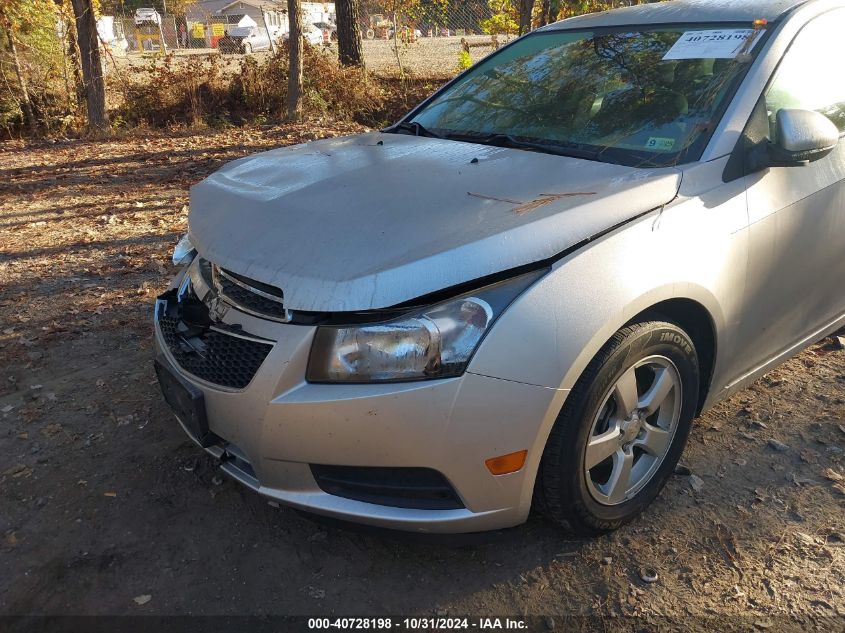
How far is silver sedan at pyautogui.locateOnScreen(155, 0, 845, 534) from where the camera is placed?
2.03 meters

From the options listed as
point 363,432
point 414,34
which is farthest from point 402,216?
point 414,34

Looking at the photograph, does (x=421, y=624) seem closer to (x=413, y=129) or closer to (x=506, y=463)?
(x=506, y=463)

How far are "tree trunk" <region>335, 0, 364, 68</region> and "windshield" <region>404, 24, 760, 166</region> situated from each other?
9.68 metres

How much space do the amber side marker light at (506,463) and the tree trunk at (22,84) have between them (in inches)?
421

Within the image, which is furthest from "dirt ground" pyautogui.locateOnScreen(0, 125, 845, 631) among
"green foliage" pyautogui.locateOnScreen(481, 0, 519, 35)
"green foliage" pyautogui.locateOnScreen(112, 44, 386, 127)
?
"green foliage" pyautogui.locateOnScreen(481, 0, 519, 35)

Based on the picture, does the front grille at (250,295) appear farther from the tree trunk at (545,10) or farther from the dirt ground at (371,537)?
the tree trunk at (545,10)

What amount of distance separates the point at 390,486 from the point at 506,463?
0.36m

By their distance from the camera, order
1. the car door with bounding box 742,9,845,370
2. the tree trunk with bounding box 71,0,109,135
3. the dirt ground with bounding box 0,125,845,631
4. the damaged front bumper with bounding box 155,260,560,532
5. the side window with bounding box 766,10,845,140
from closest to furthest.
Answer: the damaged front bumper with bounding box 155,260,560,532
the dirt ground with bounding box 0,125,845,631
the car door with bounding box 742,9,845,370
the side window with bounding box 766,10,845,140
the tree trunk with bounding box 71,0,109,135

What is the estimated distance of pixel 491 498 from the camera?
2131mm

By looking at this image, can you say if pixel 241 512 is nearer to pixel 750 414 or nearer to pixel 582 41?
pixel 750 414

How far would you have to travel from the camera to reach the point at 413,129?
11.6 feet

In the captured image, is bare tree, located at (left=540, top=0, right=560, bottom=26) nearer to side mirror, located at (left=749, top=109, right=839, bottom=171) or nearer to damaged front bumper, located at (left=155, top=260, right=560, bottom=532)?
side mirror, located at (left=749, top=109, right=839, bottom=171)

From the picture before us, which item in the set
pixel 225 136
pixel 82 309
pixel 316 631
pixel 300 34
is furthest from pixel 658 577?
pixel 300 34

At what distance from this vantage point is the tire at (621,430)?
217 cm
